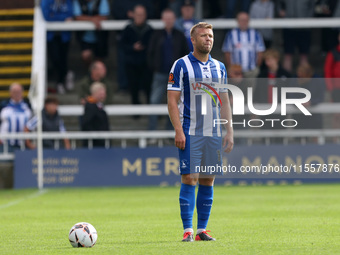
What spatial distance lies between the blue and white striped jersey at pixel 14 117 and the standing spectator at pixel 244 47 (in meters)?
4.32

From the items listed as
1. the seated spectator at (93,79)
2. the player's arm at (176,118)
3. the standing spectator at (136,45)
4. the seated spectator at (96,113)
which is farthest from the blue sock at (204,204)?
the standing spectator at (136,45)

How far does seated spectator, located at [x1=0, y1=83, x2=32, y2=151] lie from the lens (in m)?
17.4

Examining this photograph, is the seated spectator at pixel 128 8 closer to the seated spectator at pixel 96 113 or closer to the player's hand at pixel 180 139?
the seated spectator at pixel 96 113

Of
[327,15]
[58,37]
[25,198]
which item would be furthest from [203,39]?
[327,15]

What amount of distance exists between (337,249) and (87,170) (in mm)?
9940

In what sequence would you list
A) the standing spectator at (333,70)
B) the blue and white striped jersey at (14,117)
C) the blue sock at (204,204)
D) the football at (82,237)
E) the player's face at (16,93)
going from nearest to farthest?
the football at (82,237)
the blue sock at (204,204)
the player's face at (16,93)
the blue and white striped jersey at (14,117)
the standing spectator at (333,70)

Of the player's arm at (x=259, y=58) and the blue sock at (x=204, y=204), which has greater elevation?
the player's arm at (x=259, y=58)

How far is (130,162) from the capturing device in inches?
674

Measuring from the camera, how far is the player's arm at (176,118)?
819 centimetres

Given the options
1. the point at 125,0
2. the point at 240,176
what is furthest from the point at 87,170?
the point at 125,0

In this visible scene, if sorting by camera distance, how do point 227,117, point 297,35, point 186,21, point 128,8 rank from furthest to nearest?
1. point 128,8
2. point 297,35
3. point 186,21
4. point 227,117

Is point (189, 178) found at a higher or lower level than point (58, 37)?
lower

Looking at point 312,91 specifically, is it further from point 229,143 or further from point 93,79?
point 229,143

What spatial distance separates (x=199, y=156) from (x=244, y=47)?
10.2 metres
